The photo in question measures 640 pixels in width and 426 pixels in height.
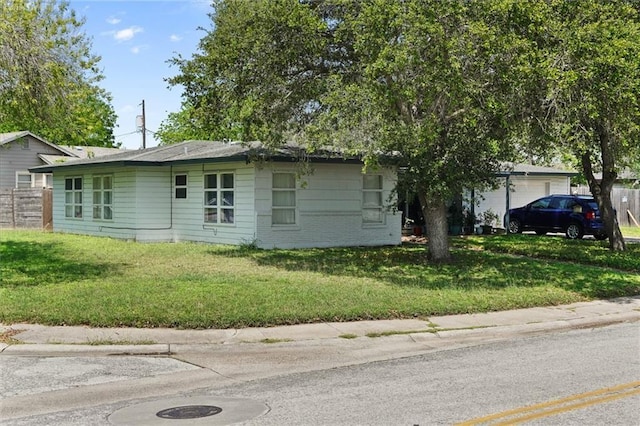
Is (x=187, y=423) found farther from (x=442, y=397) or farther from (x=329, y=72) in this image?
(x=329, y=72)

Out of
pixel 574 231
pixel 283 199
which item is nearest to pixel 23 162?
pixel 283 199

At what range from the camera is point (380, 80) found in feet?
45.9

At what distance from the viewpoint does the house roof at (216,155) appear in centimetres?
1969

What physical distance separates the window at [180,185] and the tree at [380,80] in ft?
20.8

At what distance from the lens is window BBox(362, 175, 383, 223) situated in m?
23.3

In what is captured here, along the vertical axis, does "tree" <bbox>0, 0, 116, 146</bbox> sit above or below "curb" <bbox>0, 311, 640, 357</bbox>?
above

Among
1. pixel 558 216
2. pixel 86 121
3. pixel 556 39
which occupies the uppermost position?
pixel 556 39

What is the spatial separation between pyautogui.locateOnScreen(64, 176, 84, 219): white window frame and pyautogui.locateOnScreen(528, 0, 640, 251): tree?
2027cm

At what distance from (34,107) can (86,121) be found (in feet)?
6.04

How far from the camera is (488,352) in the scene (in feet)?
29.0

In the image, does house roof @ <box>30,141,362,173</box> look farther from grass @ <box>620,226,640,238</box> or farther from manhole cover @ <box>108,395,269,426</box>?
→ grass @ <box>620,226,640,238</box>

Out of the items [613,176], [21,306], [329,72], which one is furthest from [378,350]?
[613,176]

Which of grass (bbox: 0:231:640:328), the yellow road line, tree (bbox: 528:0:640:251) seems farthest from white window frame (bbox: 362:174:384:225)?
the yellow road line

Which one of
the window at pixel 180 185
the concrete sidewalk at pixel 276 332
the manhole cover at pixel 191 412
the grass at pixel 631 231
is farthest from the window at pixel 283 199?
the grass at pixel 631 231
